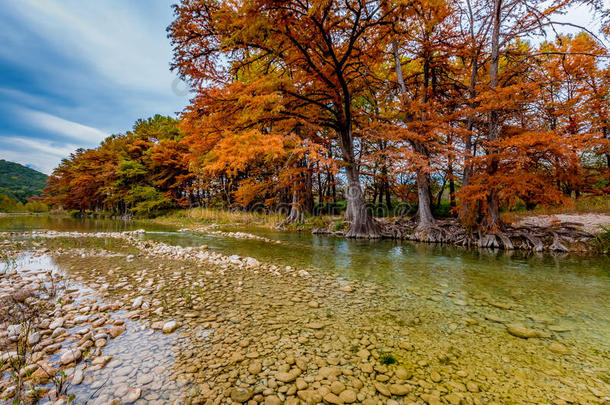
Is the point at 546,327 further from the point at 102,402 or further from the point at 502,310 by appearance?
the point at 102,402

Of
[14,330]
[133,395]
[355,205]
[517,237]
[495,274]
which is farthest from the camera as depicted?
[355,205]

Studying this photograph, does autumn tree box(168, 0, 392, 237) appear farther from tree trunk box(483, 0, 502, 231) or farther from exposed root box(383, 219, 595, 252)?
tree trunk box(483, 0, 502, 231)

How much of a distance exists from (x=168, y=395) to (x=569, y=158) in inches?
444

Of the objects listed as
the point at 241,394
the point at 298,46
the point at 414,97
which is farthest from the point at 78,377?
the point at 414,97

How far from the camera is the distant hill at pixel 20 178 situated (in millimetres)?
69119

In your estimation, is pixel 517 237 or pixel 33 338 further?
pixel 517 237

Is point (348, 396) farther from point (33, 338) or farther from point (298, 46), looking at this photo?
point (298, 46)

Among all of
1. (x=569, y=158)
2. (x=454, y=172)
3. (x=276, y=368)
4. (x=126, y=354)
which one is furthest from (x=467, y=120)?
(x=126, y=354)

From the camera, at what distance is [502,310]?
3338mm

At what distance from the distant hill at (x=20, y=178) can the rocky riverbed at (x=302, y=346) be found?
3450 inches

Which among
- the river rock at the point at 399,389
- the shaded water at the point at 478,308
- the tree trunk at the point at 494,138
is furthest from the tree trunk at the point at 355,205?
the river rock at the point at 399,389

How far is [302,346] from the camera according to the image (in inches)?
94.4

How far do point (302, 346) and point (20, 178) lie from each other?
125616mm

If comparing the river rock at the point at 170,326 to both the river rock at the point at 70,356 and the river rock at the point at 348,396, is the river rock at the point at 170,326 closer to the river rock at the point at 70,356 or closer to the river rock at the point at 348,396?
the river rock at the point at 70,356
